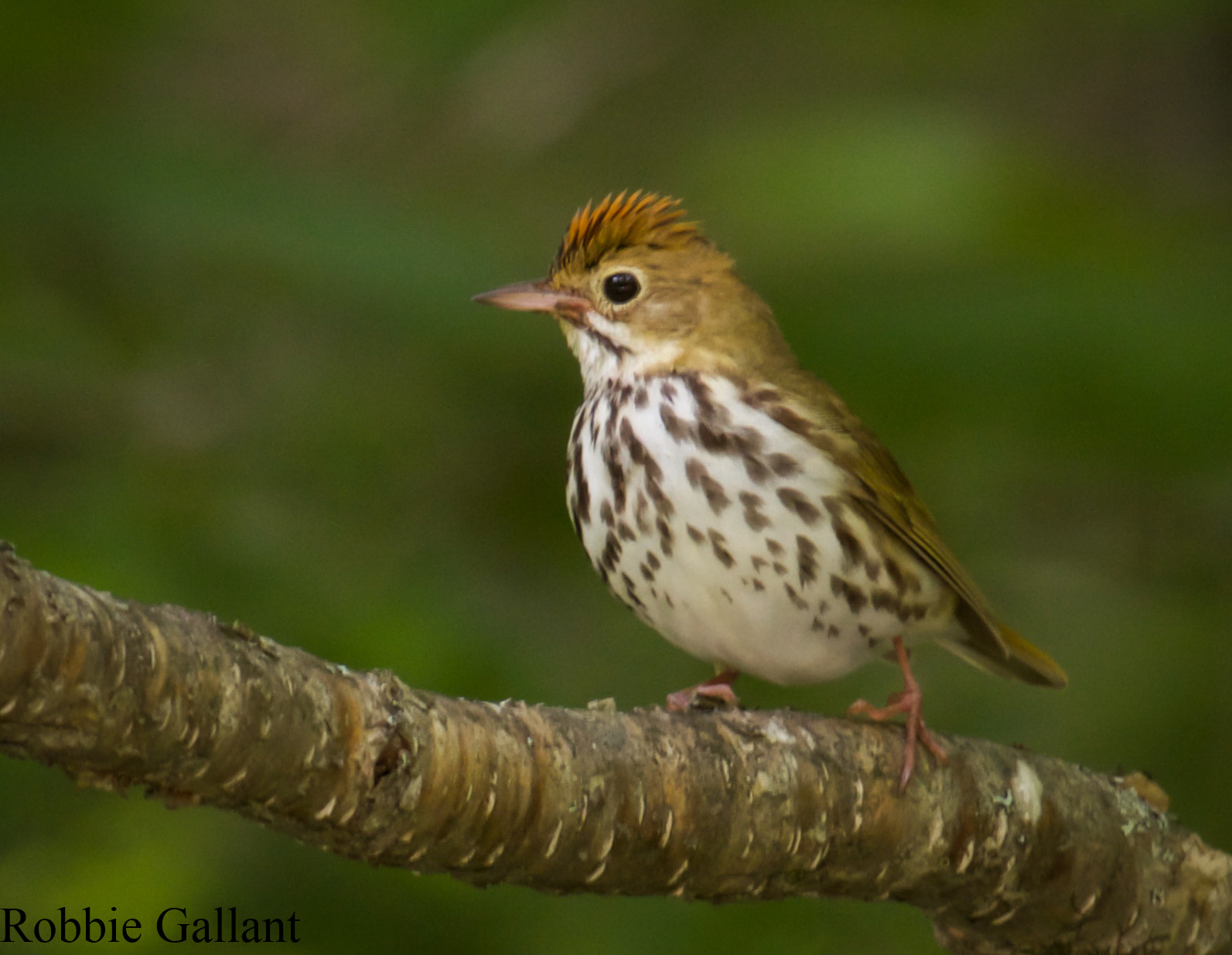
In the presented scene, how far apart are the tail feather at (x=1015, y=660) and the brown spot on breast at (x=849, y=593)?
1.96ft

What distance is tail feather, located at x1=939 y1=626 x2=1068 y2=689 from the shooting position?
4594 millimetres

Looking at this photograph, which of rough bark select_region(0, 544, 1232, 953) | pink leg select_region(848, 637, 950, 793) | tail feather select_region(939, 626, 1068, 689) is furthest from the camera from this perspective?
tail feather select_region(939, 626, 1068, 689)

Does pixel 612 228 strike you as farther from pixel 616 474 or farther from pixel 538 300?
pixel 616 474

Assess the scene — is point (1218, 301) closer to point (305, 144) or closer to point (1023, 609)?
point (1023, 609)

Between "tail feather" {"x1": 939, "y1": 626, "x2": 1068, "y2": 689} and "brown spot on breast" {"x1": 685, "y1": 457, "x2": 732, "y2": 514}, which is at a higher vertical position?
"brown spot on breast" {"x1": 685, "y1": 457, "x2": 732, "y2": 514}

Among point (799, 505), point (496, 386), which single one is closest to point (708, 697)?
point (799, 505)

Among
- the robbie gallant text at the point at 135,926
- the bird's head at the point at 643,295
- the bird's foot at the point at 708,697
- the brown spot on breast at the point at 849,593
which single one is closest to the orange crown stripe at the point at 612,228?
the bird's head at the point at 643,295

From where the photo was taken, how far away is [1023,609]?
5.90m

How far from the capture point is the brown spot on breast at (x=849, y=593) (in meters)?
3.98

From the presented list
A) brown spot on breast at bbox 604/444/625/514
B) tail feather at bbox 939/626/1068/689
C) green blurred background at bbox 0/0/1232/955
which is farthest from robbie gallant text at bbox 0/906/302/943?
tail feather at bbox 939/626/1068/689

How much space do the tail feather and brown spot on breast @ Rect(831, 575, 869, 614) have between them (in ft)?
1.96

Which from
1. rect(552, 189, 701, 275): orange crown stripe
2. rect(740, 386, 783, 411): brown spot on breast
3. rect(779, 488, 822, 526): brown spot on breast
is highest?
rect(552, 189, 701, 275): orange crown stripe

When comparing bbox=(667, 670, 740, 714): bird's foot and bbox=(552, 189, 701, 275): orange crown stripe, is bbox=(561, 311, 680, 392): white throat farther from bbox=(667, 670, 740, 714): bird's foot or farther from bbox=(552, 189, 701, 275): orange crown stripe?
bbox=(667, 670, 740, 714): bird's foot

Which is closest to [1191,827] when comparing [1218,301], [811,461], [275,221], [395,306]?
[1218,301]
